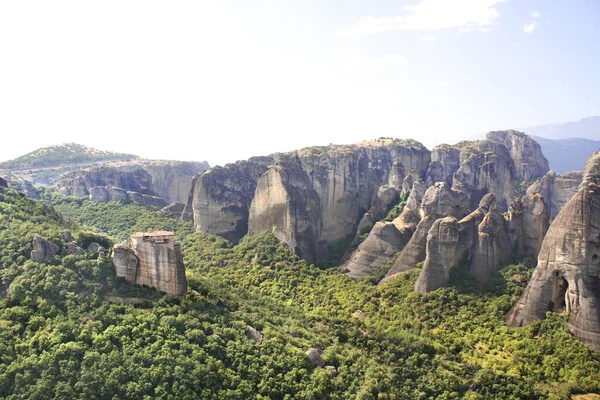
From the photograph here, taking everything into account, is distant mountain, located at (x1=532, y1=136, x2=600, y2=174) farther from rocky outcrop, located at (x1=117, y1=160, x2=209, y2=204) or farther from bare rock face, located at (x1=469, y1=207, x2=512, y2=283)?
bare rock face, located at (x1=469, y1=207, x2=512, y2=283)

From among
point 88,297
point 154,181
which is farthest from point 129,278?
point 154,181

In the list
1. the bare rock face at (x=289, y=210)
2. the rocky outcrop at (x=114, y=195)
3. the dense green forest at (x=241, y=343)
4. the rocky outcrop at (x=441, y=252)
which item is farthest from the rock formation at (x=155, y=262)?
the rocky outcrop at (x=114, y=195)

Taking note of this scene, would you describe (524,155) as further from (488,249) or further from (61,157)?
(61,157)

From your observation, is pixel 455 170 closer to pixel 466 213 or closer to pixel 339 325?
pixel 466 213

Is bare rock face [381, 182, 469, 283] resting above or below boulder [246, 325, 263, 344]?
above

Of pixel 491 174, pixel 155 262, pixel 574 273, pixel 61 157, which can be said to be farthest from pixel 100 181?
pixel 574 273

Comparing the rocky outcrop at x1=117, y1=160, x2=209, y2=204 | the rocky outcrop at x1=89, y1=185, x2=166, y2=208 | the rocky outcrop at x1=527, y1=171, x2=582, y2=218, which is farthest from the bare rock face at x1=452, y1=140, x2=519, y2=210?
the rocky outcrop at x1=117, y1=160, x2=209, y2=204

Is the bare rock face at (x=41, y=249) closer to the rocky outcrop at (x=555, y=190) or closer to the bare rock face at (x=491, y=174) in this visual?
the bare rock face at (x=491, y=174)
